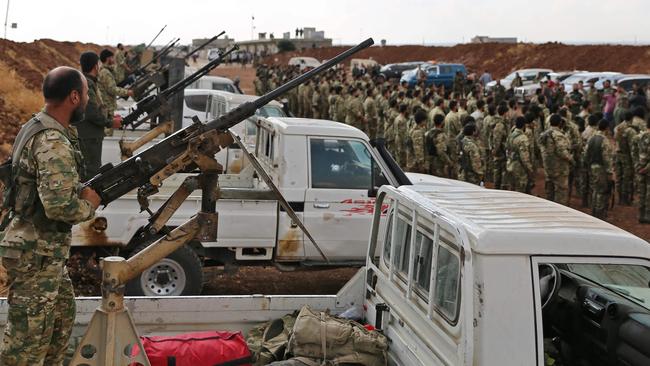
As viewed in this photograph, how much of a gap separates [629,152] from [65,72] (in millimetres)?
10840

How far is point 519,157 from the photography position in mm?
11781

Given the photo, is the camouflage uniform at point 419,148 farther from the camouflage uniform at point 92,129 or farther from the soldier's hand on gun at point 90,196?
the soldier's hand on gun at point 90,196

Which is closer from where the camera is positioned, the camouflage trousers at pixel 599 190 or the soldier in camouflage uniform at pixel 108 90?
the soldier in camouflage uniform at pixel 108 90

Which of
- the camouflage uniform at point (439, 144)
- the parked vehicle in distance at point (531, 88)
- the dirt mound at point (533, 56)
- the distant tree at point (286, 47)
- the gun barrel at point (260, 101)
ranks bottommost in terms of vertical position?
the camouflage uniform at point (439, 144)

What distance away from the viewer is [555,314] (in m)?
4.21

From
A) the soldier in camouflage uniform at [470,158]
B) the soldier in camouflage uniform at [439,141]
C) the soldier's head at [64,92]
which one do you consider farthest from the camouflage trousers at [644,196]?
the soldier's head at [64,92]

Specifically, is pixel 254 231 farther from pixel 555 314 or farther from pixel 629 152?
pixel 629 152

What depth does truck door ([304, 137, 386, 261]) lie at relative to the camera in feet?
23.9

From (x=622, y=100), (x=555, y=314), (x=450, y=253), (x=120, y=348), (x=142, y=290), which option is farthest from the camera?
(x=622, y=100)

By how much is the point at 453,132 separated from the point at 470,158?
2115mm

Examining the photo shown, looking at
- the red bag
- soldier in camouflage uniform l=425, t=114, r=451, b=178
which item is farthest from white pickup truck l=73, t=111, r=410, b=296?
soldier in camouflage uniform l=425, t=114, r=451, b=178

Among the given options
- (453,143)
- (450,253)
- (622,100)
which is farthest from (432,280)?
(622,100)

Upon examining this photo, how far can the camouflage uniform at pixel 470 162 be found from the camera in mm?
11680

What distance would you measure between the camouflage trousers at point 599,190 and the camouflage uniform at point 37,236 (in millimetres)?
9611
